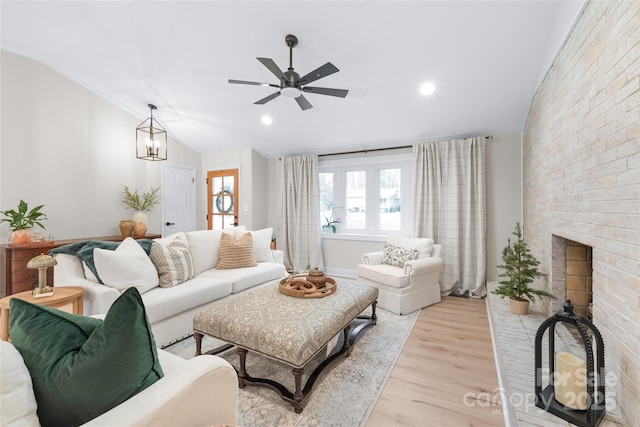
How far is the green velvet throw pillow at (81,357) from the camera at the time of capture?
29.4 inches

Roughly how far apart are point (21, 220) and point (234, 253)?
2.50 m

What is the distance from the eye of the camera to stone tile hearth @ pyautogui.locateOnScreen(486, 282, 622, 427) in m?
1.33

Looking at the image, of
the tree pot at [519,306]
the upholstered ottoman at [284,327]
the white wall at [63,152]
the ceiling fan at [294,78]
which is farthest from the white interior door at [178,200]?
the tree pot at [519,306]

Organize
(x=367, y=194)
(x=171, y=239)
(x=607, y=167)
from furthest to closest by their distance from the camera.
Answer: (x=367, y=194) → (x=171, y=239) → (x=607, y=167)

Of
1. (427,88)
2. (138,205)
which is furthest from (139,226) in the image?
(427,88)

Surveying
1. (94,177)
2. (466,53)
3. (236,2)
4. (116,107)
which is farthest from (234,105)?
(466,53)

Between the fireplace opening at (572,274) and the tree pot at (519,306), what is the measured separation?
0.35 metres

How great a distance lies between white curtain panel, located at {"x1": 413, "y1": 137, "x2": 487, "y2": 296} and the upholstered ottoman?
214cm

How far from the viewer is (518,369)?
178 cm

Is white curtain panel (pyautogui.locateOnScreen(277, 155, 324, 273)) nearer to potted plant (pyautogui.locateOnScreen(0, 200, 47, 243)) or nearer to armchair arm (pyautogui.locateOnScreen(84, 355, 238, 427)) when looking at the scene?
potted plant (pyautogui.locateOnScreen(0, 200, 47, 243))

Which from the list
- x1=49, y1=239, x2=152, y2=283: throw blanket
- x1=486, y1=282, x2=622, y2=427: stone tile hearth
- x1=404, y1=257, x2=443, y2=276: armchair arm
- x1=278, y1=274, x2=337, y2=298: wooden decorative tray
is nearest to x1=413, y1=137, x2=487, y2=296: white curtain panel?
x1=404, y1=257, x2=443, y2=276: armchair arm

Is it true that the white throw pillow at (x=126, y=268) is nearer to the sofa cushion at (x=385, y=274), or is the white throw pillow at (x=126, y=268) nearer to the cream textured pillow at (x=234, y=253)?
the cream textured pillow at (x=234, y=253)

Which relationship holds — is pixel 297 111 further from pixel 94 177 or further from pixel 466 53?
pixel 94 177

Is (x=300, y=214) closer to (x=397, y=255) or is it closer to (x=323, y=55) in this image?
(x=397, y=255)
